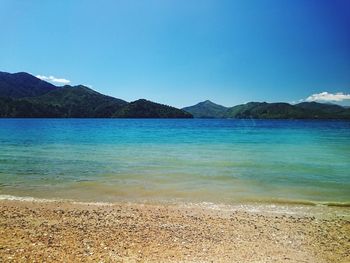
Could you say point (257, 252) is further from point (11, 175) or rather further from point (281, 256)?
point (11, 175)

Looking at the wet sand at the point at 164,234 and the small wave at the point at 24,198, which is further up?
the wet sand at the point at 164,234

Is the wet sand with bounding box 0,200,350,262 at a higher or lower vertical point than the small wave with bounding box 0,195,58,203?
higher

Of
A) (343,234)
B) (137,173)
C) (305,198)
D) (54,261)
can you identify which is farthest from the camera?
(137,173)

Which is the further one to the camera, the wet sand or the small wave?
the small wave

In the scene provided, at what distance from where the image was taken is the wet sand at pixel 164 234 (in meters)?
8.80

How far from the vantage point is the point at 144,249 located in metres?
9.23

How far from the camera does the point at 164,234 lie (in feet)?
34.6

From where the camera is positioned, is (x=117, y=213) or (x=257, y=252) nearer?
(x=257, y=252)

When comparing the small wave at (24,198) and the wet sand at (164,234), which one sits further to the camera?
the small wave at (24,198)

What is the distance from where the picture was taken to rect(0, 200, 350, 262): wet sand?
8797 millimetres

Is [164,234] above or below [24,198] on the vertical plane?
above

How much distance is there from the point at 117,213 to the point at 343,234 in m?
7.93

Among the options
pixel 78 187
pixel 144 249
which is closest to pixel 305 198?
pixel 144 249

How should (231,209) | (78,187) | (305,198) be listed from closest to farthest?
1. (231,209)
2. (305,198)
3. (78,187)
